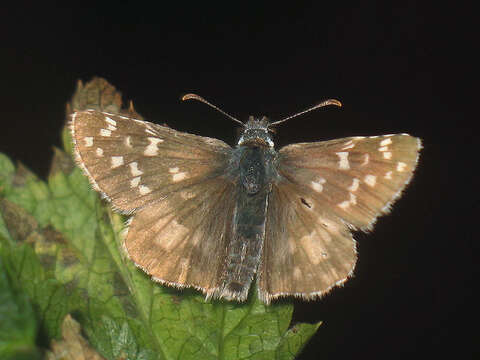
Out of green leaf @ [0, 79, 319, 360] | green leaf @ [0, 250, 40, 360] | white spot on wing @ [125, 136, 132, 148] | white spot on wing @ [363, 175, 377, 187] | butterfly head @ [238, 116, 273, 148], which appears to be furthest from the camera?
butterfly head @ [238, 116, 273, 148]

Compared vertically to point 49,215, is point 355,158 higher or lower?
higher

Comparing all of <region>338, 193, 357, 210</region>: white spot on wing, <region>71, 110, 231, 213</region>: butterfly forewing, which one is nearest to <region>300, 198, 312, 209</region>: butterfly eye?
<region>338, 193, 357, 210</region>: white spot on wing

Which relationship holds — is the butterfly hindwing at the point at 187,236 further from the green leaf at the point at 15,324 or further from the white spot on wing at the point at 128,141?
the green leaf at the point at 15,324

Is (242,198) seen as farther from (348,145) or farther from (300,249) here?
(348,145)

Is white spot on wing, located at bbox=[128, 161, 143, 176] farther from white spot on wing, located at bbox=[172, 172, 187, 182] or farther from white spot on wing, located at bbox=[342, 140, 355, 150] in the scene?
white spot on wing, located at bbox=[342, 140, 355, 150]

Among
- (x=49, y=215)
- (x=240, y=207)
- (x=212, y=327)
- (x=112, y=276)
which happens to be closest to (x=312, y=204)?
(x=240, y=207)

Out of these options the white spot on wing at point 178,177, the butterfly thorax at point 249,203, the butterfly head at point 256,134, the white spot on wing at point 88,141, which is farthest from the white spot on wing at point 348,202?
the white spot on wing at point 88,141

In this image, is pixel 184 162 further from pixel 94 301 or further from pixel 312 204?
pixel 94 301
